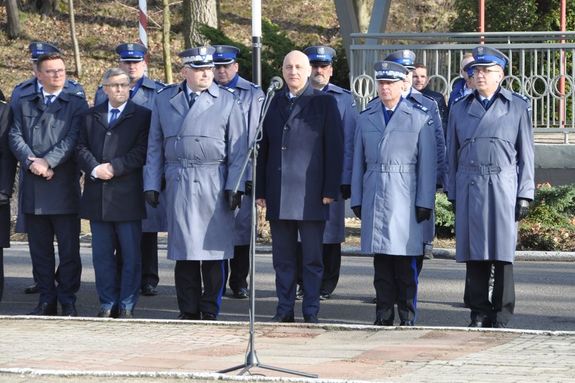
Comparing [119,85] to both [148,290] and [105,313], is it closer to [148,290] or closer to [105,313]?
[105,313]

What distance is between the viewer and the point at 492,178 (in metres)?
10.5

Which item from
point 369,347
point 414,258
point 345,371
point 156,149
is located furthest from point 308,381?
point 156,149

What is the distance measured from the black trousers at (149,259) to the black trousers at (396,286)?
109 inches

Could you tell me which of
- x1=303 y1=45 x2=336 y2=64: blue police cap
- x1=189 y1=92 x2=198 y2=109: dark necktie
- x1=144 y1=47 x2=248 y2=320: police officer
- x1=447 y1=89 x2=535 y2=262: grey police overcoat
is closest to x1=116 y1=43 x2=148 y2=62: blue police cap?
x1=144 y1=47 x2=248 y2=320: police officer

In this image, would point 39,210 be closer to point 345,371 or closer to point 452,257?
point 345,371

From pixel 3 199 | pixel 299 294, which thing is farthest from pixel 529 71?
pixel 3 199

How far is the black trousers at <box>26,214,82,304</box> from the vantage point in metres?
11.7

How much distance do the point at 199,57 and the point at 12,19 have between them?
2805 centimetres

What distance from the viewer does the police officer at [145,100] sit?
12.5m

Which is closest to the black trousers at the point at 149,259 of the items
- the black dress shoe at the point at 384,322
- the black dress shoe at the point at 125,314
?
the black dress shoe at the point at 125,314

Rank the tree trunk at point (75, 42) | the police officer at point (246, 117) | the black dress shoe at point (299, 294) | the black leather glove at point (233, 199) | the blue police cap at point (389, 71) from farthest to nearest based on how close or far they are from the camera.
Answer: the tree trunk at point (75, 42) → the black dress shoe at point (299, 294) → the police officer at point (246, 117) → the black leather glove at point (233, 199) → the blue police cap at point (389, 71)

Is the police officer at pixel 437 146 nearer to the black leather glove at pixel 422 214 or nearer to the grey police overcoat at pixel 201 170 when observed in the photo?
the black leather glove at pixel 422 214

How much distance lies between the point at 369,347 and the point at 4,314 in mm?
3854

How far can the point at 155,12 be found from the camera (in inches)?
1558
